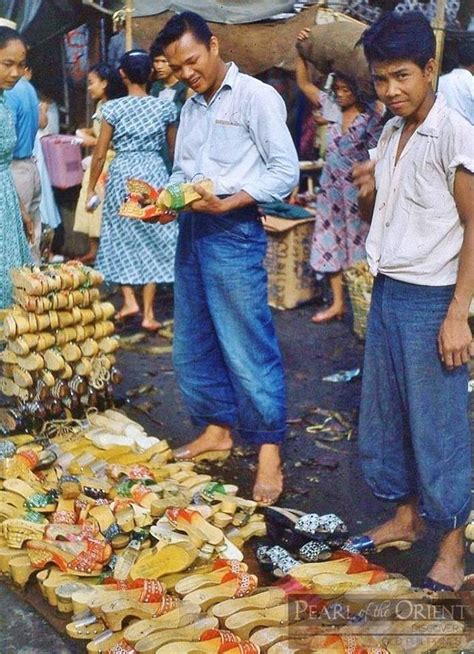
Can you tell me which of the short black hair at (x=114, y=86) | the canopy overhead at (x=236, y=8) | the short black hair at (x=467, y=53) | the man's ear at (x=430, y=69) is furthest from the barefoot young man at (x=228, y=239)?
the canopy overhead at (x=236, y=8)

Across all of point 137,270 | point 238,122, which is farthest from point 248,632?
point 137,270

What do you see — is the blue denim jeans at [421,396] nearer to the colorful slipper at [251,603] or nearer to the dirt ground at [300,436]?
the dirt ground at [300,436]

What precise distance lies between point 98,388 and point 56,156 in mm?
4436

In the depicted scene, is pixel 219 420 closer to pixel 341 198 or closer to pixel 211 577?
pixel 211 577

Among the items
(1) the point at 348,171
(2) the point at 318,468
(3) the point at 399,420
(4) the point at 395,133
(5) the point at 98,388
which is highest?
(4) the point at 395,133

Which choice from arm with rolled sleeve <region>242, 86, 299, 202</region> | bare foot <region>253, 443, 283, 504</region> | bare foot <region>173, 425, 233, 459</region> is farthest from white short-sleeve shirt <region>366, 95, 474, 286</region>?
bare foot <region>173, 425, 233, 459</region>

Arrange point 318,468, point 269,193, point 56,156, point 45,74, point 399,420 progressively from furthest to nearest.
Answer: point 45,74, point 56,156, point 318,468, point 269,193, point 399,420

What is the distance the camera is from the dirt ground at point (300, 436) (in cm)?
329

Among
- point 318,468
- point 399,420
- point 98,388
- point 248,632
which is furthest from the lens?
point 98,388

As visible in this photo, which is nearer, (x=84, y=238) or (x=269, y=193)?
(x=269, y=193)

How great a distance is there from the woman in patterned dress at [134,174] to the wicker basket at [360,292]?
4.59ft

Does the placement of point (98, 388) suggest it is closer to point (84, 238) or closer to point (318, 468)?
point (318, 468)

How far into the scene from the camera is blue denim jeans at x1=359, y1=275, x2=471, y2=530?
3143mm

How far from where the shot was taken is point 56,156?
8.76 metres
